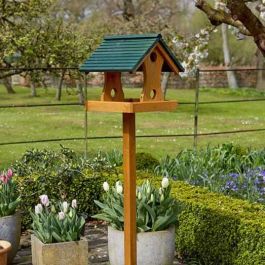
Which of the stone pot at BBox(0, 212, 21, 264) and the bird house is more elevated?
the bird house

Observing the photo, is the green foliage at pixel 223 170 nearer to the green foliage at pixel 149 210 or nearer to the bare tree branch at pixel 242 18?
Result: the bare tree branch at pixel 242 18

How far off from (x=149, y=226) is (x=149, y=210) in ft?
0.49

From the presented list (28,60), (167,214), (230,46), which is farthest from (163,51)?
(230,46)

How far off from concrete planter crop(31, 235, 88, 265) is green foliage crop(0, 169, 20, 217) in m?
0.57

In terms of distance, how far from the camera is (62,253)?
4.90 metres

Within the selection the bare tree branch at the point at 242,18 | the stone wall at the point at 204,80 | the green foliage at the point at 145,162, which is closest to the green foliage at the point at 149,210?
the bare tree branch at the point at 242,18

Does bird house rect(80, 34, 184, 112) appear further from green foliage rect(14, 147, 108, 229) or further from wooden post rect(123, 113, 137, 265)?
green foliage rect(14, 147, 108, 229)

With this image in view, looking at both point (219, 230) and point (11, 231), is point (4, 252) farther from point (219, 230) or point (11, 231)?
point (219, 230)

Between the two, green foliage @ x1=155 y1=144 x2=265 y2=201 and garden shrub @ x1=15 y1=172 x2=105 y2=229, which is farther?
green foliage @ x1=155 y1=144 x2=265 y2=201

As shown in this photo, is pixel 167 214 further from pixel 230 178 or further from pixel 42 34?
pixel 42 34

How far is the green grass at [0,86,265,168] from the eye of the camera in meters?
14.0

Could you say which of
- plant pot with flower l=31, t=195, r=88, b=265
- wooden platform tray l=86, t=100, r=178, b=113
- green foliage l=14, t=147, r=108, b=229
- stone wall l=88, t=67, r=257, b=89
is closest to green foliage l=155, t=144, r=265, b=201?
green foliage l=14, t=147, r=108, b=229

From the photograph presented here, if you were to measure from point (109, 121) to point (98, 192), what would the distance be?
11834 mm

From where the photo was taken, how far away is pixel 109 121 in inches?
731
